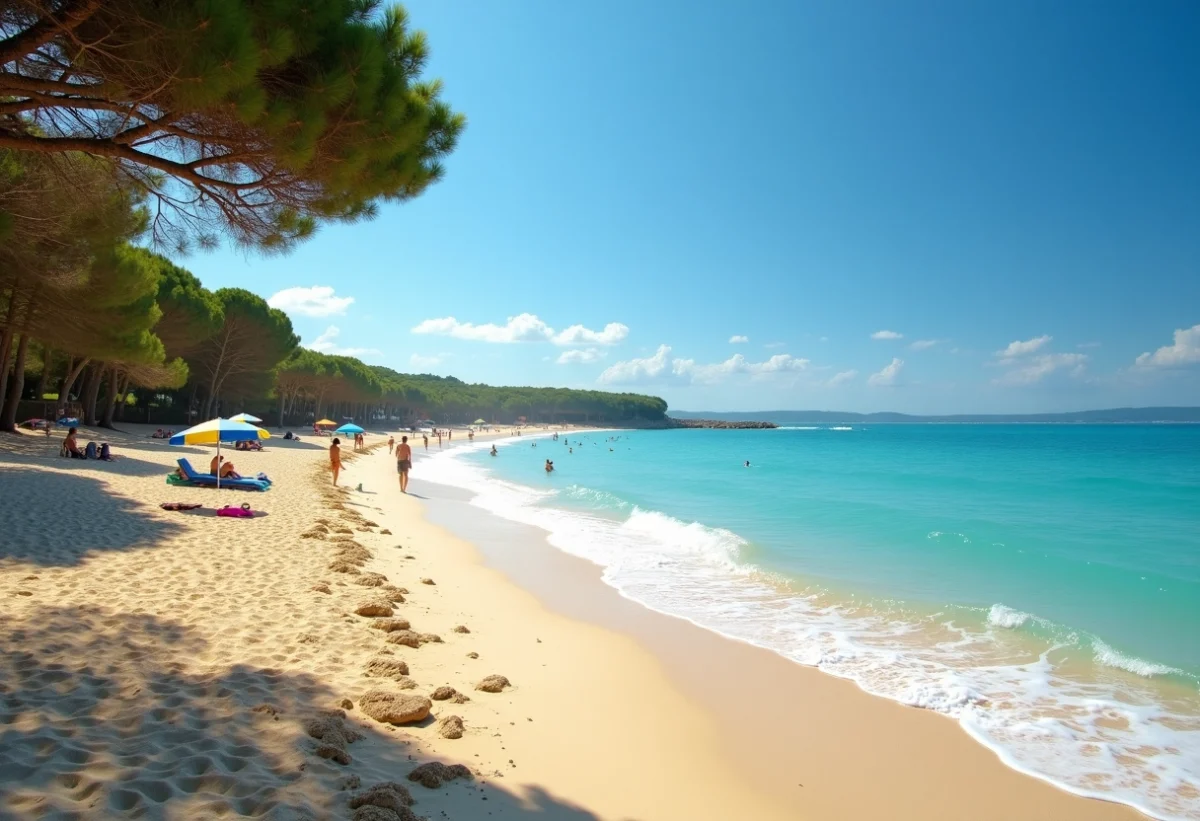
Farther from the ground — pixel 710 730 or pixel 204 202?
pixel 204 202

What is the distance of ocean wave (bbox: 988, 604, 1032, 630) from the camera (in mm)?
8312

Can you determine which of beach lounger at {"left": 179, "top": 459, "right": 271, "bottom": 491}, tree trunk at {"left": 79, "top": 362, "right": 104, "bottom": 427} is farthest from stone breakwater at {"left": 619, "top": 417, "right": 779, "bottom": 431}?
beach lounger at {"left": 179, "top": 459, "right": 271, "bottom": 491}

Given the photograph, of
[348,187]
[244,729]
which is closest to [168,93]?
[348,187]

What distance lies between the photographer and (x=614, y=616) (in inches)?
321

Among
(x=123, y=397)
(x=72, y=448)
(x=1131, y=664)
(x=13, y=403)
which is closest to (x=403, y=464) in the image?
(x=72, y=448)

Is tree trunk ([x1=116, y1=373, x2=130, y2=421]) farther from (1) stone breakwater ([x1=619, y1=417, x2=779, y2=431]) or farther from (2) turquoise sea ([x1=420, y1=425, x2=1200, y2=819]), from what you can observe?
(1) stone breakwater ([x1=619, y1=417, x2=779, y2=431])

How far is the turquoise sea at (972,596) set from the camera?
526 cm

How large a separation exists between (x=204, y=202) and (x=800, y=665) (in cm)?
751

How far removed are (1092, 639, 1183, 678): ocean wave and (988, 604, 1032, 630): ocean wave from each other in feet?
3.03

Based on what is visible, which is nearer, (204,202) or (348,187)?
(348,187)

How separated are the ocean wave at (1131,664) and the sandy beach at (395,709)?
3202mm

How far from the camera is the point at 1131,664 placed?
698cm

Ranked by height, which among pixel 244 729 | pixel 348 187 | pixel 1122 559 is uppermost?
pixel 348 187

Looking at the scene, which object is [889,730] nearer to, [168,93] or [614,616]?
[614,616]
